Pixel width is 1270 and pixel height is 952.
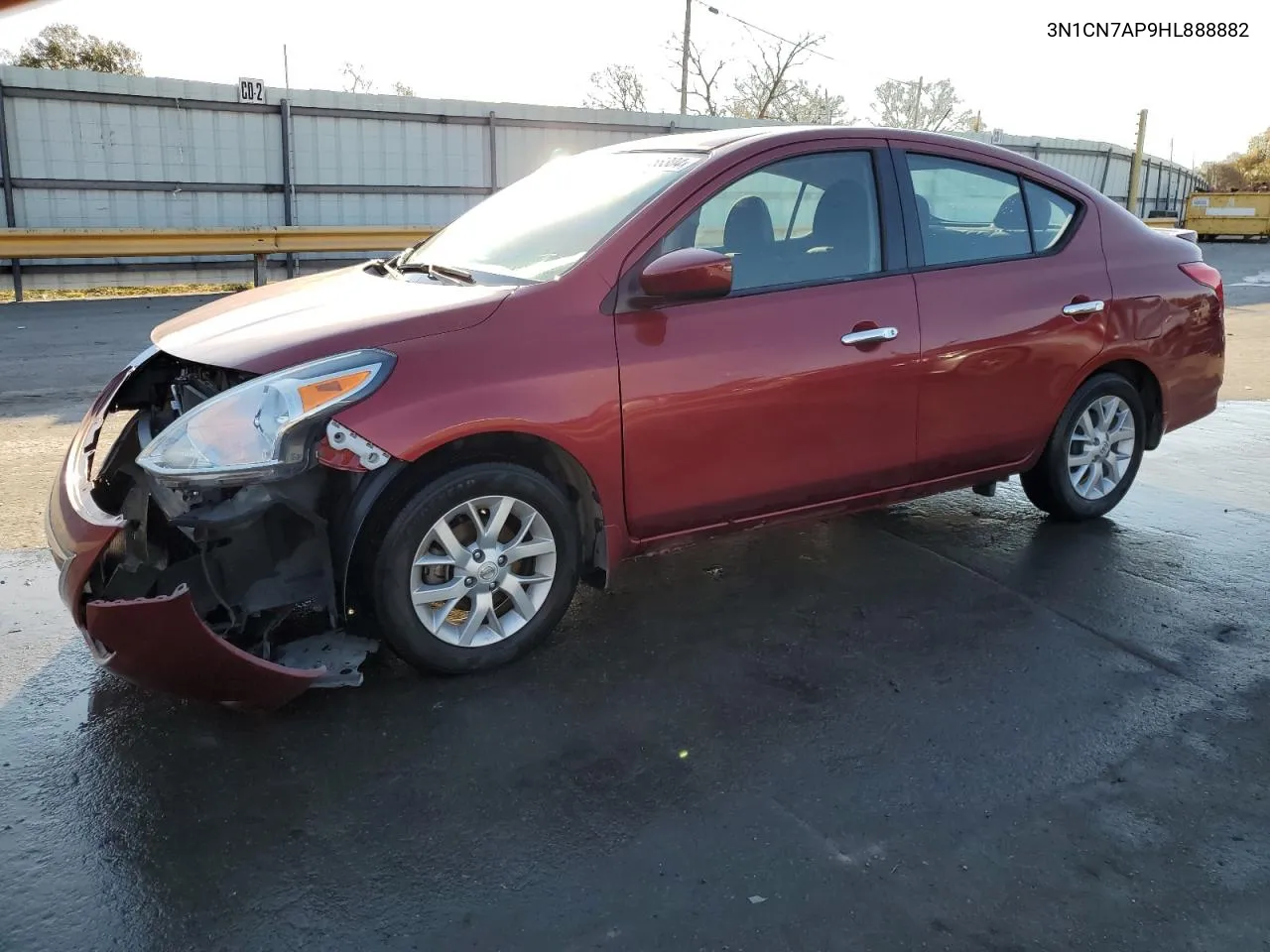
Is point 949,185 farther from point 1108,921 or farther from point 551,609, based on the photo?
point 1108,921

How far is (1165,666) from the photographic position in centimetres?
367

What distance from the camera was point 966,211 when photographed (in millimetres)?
4547

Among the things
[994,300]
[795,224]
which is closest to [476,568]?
[795,224]

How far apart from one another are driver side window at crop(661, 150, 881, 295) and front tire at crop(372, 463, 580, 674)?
1.06 m

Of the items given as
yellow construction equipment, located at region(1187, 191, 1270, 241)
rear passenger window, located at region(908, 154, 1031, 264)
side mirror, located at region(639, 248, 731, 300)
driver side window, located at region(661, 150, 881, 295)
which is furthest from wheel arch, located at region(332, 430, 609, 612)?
yellow construction equipment, located at region(1187, 191, 1270, 241)

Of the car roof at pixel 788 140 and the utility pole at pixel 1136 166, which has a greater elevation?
the utility pole at pixel 1136 166

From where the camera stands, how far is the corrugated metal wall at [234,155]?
14.0m

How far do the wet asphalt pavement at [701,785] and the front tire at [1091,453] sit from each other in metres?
0.78

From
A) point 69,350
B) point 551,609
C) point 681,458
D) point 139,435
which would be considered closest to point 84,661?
point 139,435

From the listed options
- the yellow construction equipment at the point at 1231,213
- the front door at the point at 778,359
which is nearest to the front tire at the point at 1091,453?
the front door at the point at 778,359

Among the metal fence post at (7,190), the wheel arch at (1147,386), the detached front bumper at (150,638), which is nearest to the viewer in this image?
the detached front bumper at (150,638)

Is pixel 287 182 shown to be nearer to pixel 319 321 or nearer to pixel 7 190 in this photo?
pixel 7 190

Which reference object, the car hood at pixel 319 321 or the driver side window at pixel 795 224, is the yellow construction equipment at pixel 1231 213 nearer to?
the driver side window at pixel 795 224

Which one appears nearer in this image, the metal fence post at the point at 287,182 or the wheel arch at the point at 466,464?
the wheel arch at the point at 466,464
